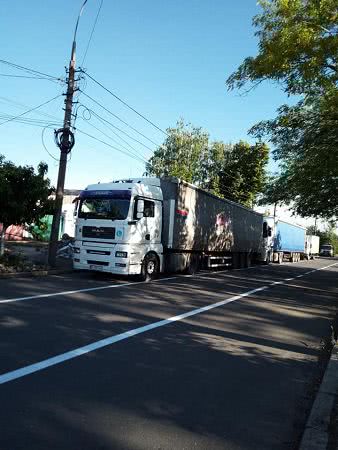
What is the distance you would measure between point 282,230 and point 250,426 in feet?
126

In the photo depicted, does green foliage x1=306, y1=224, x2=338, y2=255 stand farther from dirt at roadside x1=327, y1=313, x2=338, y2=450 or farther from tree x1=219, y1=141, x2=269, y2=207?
dirt at roadside x1=327, y1=313, x2=338, y2=450

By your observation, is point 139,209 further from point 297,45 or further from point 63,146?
point 297,45

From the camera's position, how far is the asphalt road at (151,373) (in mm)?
4215

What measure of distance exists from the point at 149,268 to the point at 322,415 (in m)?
12.6

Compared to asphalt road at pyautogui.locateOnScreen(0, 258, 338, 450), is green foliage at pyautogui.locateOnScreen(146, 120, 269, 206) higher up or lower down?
higher up

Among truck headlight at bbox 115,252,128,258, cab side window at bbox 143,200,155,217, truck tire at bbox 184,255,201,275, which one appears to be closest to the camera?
truck headlight at bbox 115,252,128,258

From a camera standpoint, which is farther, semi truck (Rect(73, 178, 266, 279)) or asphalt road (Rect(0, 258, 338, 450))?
semi truck (Rect(73, 178, 266, 279))

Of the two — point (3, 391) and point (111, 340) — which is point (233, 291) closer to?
point (111, 340)

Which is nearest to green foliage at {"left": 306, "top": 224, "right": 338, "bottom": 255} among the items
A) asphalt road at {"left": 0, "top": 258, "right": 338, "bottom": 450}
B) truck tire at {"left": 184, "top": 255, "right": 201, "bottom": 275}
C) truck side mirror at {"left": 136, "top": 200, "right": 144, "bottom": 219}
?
truck tire at {"left": 184, "top": 255, "right": 201, "bottom": 275}

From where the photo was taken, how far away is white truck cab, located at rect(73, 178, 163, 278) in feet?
51.9

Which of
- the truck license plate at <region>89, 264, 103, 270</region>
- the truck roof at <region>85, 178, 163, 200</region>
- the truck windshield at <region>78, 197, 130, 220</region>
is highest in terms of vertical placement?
the truck roof at <region>85, 178, 163, 200</region>

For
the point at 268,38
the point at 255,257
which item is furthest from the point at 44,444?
the point at 255,257

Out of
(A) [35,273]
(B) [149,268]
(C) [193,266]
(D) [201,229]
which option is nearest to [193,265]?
(C) [193,266]

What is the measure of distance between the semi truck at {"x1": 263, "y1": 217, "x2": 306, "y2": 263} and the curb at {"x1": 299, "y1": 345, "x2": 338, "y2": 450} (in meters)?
29.6
